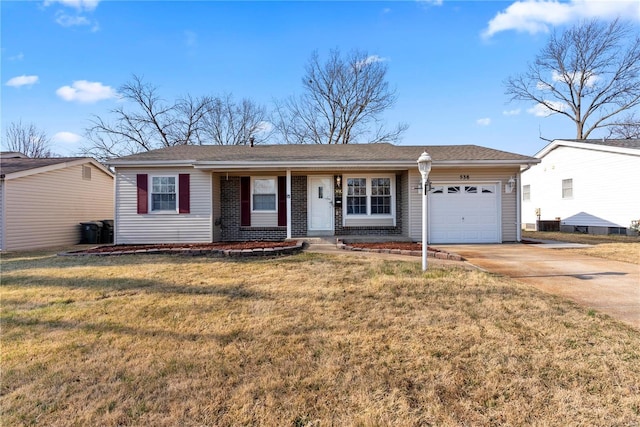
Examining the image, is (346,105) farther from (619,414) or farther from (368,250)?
(619,414)

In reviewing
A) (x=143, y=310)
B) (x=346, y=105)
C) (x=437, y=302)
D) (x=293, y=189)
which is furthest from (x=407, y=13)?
(x=346, y=105)

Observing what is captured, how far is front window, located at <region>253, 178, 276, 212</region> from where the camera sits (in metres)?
11.7

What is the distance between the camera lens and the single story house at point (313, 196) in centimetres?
1056

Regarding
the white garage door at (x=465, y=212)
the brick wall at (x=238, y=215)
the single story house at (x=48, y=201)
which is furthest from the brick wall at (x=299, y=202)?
the single story house at (x=48, y=201)

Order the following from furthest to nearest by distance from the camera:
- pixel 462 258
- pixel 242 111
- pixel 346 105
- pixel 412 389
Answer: pixel 242 111 → pixel 346 105 → pixel 462 258 → pixel 412 389

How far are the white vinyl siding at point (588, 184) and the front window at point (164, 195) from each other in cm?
1782

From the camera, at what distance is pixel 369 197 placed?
458 inches

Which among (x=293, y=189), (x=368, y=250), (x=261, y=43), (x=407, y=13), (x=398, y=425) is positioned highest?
(x=261, y=43)

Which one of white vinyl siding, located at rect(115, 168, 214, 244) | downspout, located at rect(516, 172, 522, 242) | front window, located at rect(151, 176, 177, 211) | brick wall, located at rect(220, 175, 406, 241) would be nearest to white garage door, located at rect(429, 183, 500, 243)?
downspout, located at rect(516, 172, 522, 242)

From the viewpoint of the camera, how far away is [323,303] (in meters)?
4.38

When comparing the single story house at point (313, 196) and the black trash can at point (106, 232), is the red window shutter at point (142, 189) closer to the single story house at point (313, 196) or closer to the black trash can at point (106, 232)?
the single story house at point (313, 196)

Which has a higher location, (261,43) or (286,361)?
(261,43)

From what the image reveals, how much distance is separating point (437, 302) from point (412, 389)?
2.04m

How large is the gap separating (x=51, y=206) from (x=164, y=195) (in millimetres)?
5420
